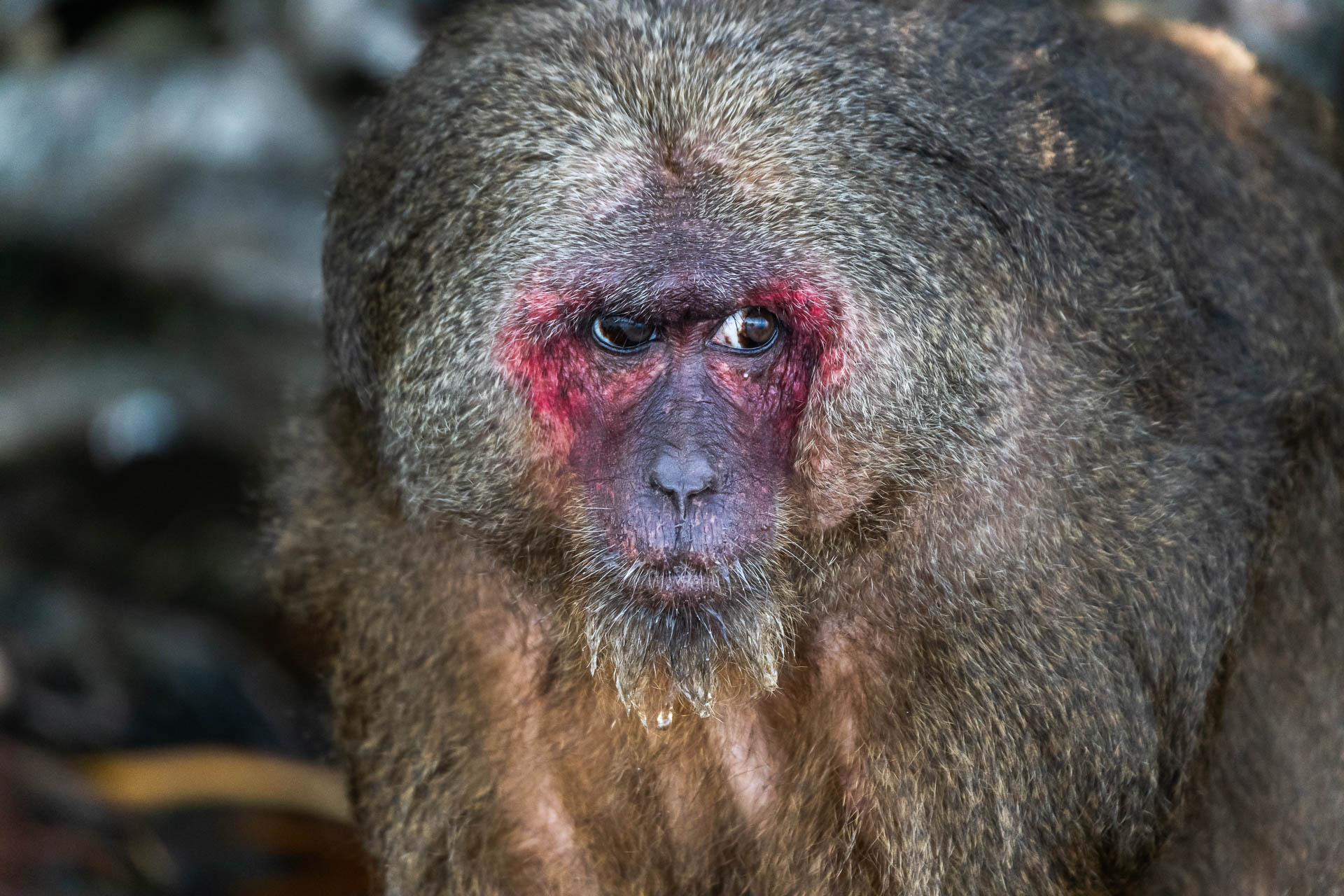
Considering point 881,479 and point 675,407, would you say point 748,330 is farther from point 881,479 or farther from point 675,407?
point 881,479

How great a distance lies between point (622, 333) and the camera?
9.84 feet

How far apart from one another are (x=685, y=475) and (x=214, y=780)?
3.25 m

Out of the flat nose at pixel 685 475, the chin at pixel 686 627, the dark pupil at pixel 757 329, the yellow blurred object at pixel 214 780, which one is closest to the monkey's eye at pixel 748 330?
the dark pupil at pixel 757 329

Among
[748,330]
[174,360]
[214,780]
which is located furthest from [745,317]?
[174,360]

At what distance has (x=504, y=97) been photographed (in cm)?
304

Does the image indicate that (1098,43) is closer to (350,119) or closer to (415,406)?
(415,406)

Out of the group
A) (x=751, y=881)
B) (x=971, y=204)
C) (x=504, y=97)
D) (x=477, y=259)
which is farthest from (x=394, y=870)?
(x=971, y=204)

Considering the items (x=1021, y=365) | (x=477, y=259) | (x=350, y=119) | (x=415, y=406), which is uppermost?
(x=1021, y=365)

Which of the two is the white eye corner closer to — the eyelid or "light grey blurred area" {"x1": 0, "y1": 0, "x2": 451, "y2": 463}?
the eyelid

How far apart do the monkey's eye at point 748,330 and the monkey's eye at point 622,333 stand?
134mm

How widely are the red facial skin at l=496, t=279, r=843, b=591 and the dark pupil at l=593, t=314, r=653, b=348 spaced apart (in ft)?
0.06

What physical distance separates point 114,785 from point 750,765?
115 inches

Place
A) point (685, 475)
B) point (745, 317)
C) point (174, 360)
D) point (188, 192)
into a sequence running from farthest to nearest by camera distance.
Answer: point (188, 192)
point (174, 360)
point (745, 317)
point (685, 475)

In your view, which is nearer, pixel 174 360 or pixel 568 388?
pixel 568 388
